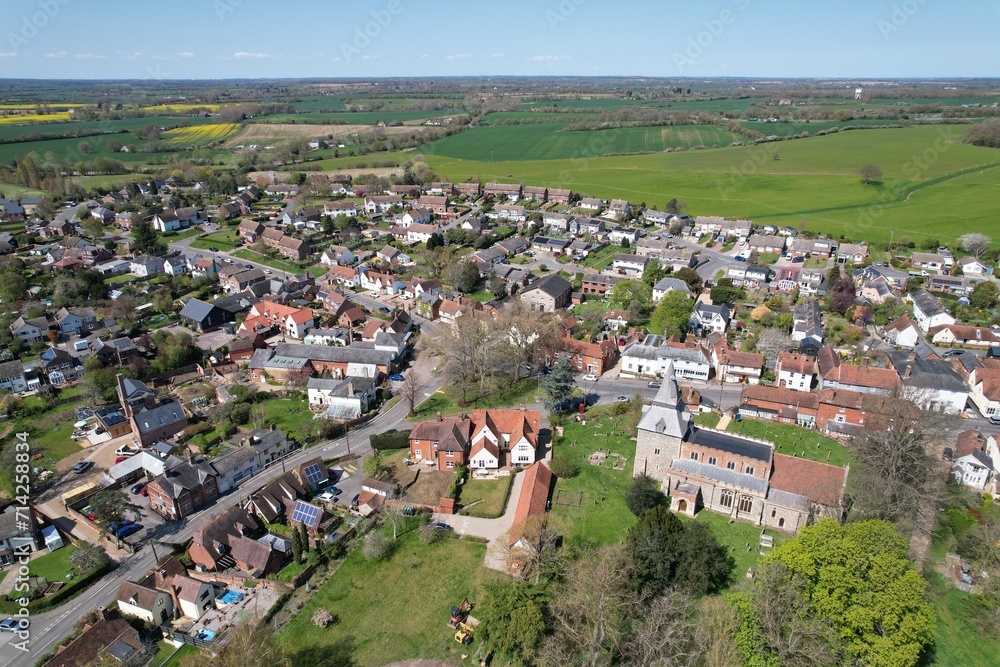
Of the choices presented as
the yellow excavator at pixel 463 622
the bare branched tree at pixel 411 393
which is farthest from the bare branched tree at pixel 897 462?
the bare branched tree at pixel 411 393

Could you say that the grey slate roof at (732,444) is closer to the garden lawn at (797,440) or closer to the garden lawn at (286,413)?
the garden lawn at (797,440)

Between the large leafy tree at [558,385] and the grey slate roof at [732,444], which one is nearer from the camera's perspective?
the grey slate roof at [732,444]

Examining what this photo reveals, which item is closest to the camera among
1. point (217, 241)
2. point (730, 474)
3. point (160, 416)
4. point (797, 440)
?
point (730, 474)

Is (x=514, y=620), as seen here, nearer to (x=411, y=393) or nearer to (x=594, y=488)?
(x=594, y=488)

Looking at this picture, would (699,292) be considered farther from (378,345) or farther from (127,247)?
(127,247)

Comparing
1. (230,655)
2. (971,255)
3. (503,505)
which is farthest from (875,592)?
(971,255)

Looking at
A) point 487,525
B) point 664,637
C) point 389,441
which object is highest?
point 664,637

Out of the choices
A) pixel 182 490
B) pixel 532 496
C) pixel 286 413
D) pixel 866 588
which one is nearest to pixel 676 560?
pixel 866 588
